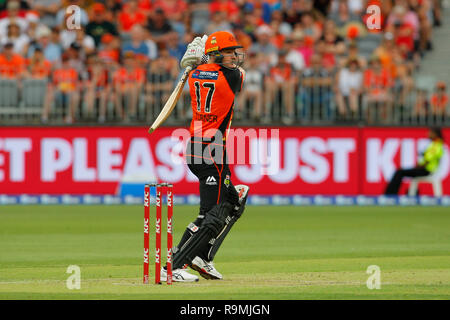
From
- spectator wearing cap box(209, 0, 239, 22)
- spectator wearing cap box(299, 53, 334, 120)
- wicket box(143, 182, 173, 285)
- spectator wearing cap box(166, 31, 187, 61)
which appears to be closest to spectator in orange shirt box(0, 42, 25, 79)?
spectator wearing cap box(166, 31, 187, 61)

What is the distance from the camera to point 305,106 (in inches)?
913

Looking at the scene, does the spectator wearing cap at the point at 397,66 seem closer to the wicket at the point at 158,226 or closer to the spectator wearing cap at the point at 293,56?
the spectator wearing cap at the point at 293,56

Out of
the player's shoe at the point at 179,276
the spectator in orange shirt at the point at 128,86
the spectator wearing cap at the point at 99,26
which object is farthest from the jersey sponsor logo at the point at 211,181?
the spectator wearing cap at the point at 99,26

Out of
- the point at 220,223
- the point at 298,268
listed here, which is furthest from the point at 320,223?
the point at 220,223

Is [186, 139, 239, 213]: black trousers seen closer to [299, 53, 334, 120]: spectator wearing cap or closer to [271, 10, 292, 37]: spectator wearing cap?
[299, 53, 334, 120]: spectator wearing cap

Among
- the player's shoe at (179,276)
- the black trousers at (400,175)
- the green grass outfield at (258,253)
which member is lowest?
the green grass outfield at (258,253)

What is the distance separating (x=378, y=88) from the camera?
75.4ft

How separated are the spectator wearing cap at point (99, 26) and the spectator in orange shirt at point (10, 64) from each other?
6.26 feet

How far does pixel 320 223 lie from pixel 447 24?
35.3ft

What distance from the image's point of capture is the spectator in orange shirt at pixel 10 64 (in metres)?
23.2

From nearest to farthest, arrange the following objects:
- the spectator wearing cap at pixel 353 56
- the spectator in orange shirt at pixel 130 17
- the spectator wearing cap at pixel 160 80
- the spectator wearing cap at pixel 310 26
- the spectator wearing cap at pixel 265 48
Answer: the spectator wearing cap at pixel 160 80 < the spectator wearing cap at pixel 353 56 < the spectator wearing cap at pixel 265 48 < the spectator wearing cap at pixel 310 26 < the spectator in orange shirt at pixel 130 17

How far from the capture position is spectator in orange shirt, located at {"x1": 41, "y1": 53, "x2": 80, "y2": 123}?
23.0 metres

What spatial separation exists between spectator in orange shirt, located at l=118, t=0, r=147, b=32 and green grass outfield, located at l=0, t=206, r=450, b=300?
5.66 meters

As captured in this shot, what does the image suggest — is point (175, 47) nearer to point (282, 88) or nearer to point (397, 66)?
point (282, 88)
